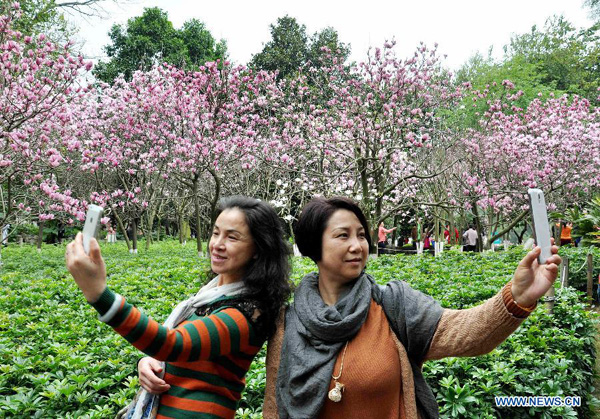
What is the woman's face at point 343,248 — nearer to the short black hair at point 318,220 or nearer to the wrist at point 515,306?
the short black hair at point 318,220

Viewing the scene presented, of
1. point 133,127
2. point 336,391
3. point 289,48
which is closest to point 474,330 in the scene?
point 336,391

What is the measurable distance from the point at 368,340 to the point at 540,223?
25.0 inches

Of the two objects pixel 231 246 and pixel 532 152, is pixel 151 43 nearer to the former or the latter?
pixel 532 152

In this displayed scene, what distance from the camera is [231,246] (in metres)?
1.85

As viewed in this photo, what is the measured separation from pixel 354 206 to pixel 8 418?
1.90 m

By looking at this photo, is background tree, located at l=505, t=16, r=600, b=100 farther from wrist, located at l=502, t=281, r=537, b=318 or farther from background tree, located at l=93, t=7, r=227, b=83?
wrist, located at l=502, t=281, r=537, b=318

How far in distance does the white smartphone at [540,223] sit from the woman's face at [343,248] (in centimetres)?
56

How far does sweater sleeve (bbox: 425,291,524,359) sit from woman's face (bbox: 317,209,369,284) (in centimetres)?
34

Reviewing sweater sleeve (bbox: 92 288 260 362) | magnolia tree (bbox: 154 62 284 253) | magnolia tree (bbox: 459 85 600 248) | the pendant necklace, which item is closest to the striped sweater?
sweater sleeve (bbox: 92 288 260 362)

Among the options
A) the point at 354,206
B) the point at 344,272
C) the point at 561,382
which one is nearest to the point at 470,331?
the point at 344,272

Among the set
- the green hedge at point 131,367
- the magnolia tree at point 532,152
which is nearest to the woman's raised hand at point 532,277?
the green hedge at point 131,367

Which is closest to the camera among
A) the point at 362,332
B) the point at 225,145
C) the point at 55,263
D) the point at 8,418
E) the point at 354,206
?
the point at 362,332

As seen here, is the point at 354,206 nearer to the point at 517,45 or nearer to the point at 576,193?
the point at 576,193

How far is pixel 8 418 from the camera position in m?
2.39
